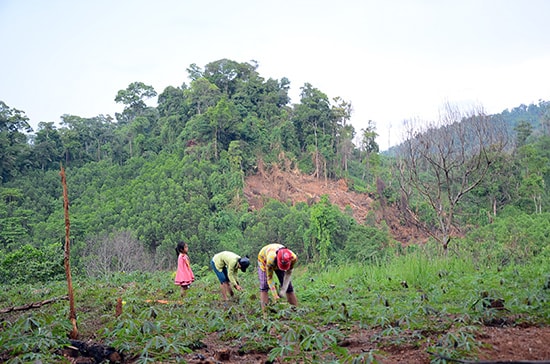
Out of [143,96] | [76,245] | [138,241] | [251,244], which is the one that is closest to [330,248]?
[251,244]

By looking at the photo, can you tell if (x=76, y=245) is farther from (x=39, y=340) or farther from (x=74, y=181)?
(x=39, y=340)

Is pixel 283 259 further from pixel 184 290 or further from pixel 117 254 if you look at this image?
pixel 117 254

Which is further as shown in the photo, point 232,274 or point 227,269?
point 227,269

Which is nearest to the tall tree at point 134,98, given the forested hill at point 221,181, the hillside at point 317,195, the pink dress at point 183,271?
the forested hill at point 221,181

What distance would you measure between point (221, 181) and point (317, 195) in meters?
6.79

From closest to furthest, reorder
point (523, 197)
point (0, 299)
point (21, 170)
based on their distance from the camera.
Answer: point (0, 299) → point (523, 197) → point (21, 170)

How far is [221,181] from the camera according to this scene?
3188 cm

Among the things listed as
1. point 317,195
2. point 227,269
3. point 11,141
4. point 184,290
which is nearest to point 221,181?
point 317,195

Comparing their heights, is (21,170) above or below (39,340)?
above

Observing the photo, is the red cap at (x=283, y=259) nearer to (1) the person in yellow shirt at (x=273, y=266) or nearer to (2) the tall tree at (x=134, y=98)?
(1) the person in yellow shirt at (x=273, y=266)

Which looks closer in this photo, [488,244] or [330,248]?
[488,244]

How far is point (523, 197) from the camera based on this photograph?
29.8 meters

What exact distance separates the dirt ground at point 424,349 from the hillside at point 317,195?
2663cm

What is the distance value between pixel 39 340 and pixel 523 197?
31.9 m
